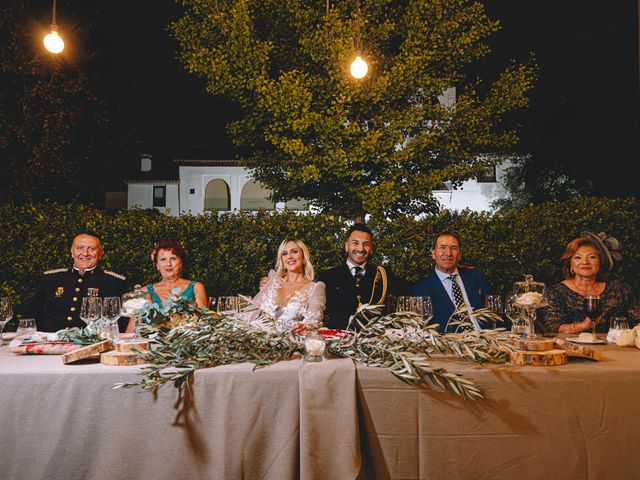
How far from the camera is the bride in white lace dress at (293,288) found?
4.45m

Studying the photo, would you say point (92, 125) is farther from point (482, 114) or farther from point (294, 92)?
point (482, 114)

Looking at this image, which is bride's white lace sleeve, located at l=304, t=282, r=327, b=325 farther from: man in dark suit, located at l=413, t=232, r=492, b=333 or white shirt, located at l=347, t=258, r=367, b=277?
man in dark suit, located at l=413, t=232, r=492, b=333

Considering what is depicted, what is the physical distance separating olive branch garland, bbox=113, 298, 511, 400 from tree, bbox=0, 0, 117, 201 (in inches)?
303

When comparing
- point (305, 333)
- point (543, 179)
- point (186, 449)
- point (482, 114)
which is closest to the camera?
point (186, 449)

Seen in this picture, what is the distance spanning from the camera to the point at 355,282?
4871 mm

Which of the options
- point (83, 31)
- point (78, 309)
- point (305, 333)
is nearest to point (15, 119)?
point (83, 31)

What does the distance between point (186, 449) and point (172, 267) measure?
8.78ft

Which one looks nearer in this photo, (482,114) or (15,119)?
(15,119)

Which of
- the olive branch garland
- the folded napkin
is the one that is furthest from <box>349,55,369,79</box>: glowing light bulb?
the folded napkin

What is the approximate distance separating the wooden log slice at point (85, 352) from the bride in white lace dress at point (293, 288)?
168 cm

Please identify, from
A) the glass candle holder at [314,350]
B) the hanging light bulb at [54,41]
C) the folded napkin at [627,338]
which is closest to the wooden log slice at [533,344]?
the folded napkin at [627,338]

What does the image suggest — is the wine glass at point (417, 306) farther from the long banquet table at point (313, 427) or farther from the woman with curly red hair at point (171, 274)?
the woman with curly red hair at point (171, 274)

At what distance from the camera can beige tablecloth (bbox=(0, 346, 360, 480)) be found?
8.12 ft

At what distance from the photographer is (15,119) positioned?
9.48 metres
